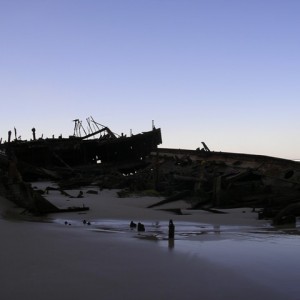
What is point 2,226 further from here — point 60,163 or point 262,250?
point 60,163

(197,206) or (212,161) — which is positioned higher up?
(212,161)

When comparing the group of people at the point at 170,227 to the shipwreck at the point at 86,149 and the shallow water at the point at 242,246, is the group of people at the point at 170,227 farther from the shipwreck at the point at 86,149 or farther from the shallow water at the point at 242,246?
the shipwreck at the point at 86,149

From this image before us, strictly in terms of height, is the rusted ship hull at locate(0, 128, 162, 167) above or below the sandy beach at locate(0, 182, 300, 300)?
above

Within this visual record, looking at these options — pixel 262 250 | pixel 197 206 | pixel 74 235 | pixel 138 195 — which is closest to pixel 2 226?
pixel 74 235

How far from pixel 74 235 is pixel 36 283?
271 centimetres

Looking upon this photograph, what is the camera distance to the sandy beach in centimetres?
366

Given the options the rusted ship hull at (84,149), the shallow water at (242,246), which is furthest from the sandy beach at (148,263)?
the rusted ship hull at (84,149)

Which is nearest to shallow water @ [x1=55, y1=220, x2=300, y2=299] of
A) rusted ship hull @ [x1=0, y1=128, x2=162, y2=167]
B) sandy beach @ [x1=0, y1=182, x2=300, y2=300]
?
sandy beach @ [x1=0, y1=182, x2=300, y2=300]

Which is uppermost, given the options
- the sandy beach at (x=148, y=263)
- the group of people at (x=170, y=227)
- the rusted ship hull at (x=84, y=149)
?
the rusted ship hull at (x=84, y=149)

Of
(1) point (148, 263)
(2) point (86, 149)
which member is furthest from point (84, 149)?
(1) point (148, 263)

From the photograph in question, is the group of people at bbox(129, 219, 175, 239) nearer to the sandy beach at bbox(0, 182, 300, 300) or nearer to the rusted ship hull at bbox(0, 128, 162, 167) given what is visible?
the sandy beach at bbox(0, 182, 300, 300)

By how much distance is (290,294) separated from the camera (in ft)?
11.9

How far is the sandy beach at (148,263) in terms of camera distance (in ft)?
12.0

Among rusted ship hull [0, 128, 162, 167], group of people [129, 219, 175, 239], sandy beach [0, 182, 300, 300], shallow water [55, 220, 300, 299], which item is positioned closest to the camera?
sandy beach [0, 182, 300, 300]
